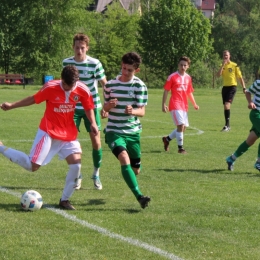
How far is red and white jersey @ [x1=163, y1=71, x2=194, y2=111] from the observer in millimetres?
12984

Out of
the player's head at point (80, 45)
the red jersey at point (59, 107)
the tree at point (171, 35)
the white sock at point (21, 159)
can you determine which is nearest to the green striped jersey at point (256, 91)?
the player's head at point (80, 45)

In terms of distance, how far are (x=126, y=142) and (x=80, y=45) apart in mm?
1733

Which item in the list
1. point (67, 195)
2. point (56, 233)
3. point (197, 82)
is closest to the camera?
point (56, 233)

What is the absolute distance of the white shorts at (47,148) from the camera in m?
7.14

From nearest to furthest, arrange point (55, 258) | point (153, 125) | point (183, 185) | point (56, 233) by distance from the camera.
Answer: point (55, 258) → point (56, 233) → point (183, 185) → point (153, 125)

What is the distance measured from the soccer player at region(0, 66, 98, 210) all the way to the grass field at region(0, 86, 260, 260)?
497mm

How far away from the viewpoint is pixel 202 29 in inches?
2359

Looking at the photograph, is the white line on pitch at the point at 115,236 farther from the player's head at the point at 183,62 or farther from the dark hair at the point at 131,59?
the player's head at the point at 183,62

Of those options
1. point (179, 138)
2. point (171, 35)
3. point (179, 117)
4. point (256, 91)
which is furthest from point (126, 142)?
point (171, 35)

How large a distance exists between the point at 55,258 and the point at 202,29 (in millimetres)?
56157

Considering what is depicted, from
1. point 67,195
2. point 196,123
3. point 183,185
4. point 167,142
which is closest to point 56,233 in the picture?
point 67,195

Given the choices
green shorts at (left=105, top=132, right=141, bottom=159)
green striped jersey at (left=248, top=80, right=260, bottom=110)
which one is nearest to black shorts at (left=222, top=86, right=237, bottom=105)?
green striped jersey at (left=248, top=80, right=260, bottom=110)

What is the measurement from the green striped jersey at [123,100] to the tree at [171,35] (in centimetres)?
5108

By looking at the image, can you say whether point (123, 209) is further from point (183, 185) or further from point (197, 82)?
point (197, 82)
